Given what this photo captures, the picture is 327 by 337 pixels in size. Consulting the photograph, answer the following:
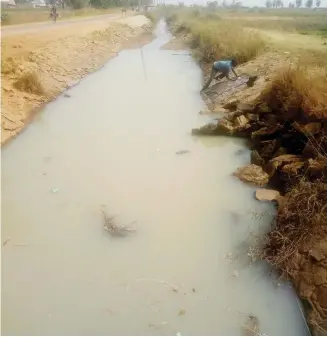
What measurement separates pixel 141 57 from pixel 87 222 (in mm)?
17532

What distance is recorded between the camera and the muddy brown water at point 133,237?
4.04 metres

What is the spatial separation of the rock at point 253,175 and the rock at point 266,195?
39 centimetres

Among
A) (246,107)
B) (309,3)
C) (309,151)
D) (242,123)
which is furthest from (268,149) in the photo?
(309,3)

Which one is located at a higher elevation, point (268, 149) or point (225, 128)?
point (268, 149)

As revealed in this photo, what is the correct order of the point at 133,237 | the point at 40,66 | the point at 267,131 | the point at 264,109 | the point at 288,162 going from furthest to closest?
the point at 40,66
the point at 264,109
the point at 267,131
the point at 288,162
the point at 133,237

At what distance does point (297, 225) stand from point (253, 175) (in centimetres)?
209

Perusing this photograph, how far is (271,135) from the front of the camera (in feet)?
25.9

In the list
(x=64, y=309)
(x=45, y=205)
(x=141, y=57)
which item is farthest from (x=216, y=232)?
(x=141, y=57)

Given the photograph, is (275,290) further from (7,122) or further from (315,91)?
(7,122)

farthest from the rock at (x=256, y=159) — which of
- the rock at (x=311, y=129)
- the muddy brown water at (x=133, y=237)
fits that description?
the rock at (x=311, y=129)

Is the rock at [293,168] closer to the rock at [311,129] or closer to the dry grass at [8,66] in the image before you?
the rock at [311,129]

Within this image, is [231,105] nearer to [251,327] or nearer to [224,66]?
[224,66]

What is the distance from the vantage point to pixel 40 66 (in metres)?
13.1

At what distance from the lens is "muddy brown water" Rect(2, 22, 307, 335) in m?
4.04
